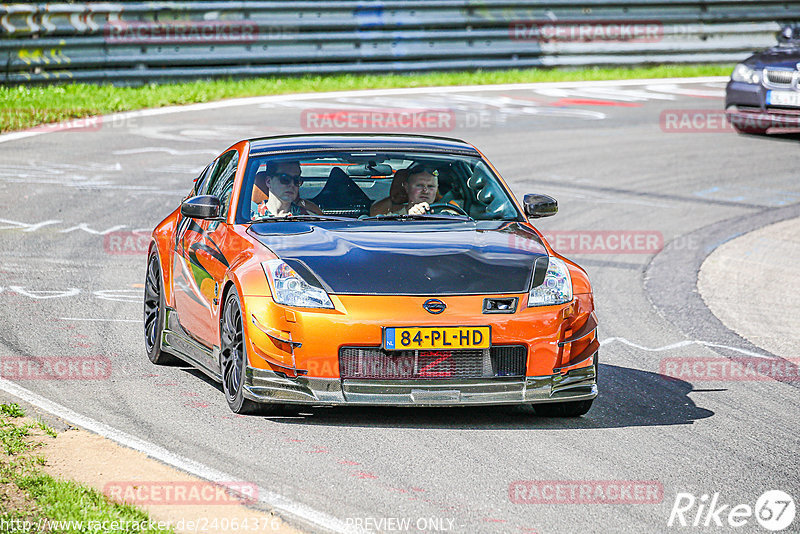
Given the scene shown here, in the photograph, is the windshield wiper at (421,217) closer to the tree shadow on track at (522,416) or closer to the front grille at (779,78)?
the tree shadow on track at (522,416)

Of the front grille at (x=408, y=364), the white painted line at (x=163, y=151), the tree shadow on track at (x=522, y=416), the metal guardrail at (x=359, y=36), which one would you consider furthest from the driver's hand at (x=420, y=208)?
the metal guardrail at (x=359, y=36)

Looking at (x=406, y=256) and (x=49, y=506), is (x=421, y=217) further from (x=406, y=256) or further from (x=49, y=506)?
(x=49, y=506)

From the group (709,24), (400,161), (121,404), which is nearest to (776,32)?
(709,24)

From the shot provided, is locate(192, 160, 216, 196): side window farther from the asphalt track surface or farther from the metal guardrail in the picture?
the metal guardrail

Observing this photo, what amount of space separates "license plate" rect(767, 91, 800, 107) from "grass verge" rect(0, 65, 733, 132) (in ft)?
22.3

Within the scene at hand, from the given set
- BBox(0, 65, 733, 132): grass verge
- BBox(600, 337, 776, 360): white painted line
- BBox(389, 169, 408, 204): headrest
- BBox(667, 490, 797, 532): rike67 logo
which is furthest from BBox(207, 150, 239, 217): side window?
BBox(0, 65, 733, 132): grass verge

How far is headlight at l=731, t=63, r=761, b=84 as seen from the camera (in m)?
18.7

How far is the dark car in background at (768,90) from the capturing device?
60.5ft

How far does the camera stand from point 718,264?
38.7ft

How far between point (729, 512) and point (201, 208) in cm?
346

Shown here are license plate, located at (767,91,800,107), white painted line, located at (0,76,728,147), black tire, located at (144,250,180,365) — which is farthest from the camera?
white painted line, located at (0,76,728,147)

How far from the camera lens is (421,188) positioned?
7.57 m

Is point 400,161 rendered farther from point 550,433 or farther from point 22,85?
point 22,85

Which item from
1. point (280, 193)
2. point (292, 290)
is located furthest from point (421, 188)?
point (292, 290)
